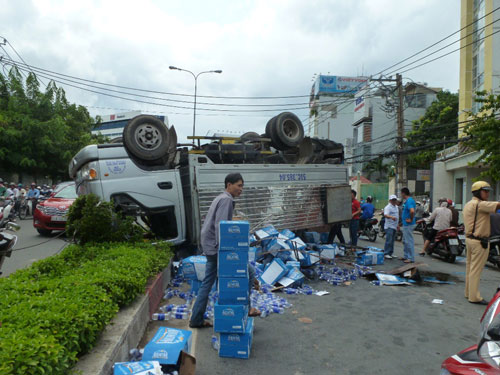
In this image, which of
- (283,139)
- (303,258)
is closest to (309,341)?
(303,258)

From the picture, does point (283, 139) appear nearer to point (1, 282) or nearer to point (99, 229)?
point (99, 229)

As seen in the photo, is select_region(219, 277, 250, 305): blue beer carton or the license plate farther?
the license plate

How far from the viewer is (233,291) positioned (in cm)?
382

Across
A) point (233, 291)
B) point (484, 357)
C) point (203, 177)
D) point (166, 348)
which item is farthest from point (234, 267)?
point (203, 177)

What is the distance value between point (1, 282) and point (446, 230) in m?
9.54

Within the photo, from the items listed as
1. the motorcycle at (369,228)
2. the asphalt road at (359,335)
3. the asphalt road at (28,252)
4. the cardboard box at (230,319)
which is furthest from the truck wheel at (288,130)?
the cardboard box at (230,319)

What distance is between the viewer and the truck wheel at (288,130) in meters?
8.88

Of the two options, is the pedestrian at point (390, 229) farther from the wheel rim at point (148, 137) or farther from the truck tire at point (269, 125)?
the wheel rim at point (148, 137)

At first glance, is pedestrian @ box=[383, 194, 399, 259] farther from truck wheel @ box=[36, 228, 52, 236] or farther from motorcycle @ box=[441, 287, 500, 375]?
truck wheel @ box=[36, 228, 52, 236]

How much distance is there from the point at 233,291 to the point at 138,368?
4.44 ft

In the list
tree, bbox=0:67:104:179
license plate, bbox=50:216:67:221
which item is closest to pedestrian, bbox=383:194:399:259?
license plate, bbox=50:216:67:221

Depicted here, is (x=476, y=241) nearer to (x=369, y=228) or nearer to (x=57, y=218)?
(x=369, y=228)

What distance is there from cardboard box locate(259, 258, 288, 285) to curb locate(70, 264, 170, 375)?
1.92m

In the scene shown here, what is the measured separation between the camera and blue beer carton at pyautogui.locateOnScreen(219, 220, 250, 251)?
3.85 metres
